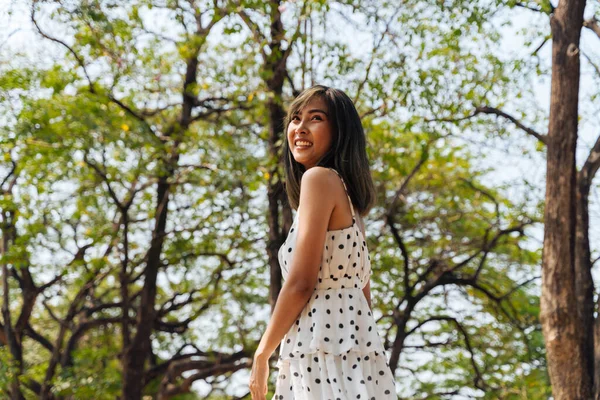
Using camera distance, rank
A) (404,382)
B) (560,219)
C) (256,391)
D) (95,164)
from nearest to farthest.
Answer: (256,391)
(560,219)
(95,164)
(404,382)

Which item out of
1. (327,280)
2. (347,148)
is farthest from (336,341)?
(347,148)

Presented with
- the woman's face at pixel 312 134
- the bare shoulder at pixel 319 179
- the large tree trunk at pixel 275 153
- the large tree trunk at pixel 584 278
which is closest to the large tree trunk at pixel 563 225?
the large tree trunk at pixel 584 278

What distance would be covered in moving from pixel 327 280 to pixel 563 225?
451 cm

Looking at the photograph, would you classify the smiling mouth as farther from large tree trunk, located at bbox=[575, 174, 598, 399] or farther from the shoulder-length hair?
large tree trunk, located at bbox=[575, 174, 598, 399]

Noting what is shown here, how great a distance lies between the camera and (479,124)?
9.45 metres

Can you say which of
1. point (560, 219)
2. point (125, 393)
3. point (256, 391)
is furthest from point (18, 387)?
point (256, 391)

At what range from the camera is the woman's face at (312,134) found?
2998 millimetres

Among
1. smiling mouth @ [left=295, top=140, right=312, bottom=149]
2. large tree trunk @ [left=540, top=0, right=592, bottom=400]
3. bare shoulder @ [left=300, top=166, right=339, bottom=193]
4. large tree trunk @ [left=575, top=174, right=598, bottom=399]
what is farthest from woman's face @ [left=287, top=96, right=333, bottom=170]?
large tree trunk @ [left=575, top=174, right=598, bottom=399]

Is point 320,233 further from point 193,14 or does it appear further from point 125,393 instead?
point 125,393

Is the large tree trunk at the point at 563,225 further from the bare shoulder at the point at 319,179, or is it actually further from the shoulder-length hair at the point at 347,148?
the bare shoulder at the point at 319,179

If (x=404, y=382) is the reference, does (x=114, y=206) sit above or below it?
above

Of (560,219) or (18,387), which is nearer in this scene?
(560,219)

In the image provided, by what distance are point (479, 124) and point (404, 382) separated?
4172 millimetres

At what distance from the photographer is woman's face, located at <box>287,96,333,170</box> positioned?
118 inches
